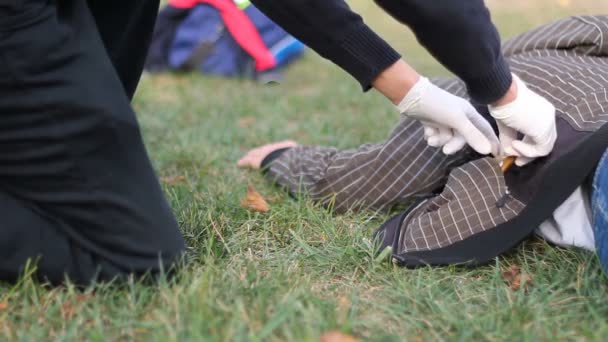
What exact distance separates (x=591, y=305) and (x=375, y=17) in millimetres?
3810

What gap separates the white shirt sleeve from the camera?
1.34m

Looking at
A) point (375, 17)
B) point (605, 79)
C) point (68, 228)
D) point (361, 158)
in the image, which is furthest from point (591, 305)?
point (375, 17)

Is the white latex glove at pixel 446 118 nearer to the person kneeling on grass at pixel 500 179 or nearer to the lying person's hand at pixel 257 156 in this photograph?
the person kneeling on grass at pixel 500 179

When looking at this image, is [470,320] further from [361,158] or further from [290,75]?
[290,75]

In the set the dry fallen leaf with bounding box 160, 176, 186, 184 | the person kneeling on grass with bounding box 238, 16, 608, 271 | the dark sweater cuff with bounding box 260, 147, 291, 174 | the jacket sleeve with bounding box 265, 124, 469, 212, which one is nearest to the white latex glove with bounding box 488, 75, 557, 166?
the person kneeling on grass with bounding box 238, 16, 608, 271

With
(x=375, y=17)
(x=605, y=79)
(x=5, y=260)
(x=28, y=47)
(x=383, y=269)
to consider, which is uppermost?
(x=28, y=47)

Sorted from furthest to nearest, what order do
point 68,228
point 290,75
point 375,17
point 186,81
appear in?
point 375,17
point 290,75
point 186,81
point 68,228

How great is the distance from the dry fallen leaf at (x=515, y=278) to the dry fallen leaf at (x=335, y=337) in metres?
0.37

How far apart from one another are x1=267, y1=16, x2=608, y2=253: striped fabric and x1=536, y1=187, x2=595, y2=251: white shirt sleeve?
0.11 m

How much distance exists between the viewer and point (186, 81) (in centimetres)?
292

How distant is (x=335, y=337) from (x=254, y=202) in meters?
0.65

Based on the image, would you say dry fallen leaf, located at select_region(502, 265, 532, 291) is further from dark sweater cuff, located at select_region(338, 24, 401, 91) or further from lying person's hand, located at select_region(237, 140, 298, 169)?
lying person's hand, located at select_region(237, 140, 298, 169)

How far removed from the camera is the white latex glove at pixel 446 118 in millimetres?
1241

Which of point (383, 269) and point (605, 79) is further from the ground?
point (605, 79)
